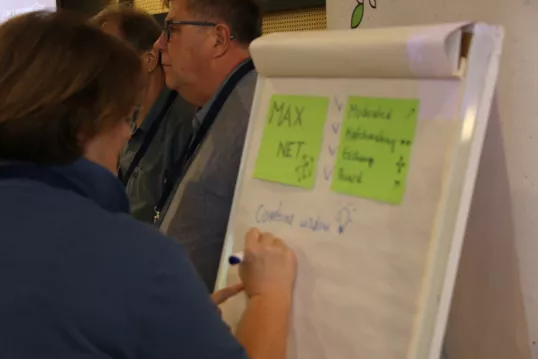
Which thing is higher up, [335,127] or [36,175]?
[335,127]

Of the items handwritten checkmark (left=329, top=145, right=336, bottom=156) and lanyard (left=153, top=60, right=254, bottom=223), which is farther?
lanyard (left=153, top=60, right=254, bottom=223)

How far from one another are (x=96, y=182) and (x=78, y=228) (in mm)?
96

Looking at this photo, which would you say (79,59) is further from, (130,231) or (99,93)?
(130,231)

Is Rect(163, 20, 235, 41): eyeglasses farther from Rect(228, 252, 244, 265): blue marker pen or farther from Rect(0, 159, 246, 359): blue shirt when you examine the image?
Rect(0, 159, 246, 359): blue shirt

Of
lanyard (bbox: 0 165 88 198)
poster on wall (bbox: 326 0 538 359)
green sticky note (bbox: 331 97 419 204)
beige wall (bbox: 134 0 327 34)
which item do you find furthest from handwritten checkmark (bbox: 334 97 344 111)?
beige wall (bbox: 134 0 327 34)

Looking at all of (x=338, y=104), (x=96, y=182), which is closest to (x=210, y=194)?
(x=338, y=104)

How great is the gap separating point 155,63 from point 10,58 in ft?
3.76

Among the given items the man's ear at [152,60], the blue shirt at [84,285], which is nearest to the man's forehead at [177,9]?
the man's ear at [152,60]

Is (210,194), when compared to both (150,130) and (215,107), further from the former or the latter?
(150,130)

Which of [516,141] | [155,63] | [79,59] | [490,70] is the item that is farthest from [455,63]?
[155,63]

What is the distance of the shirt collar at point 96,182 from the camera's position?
851mm

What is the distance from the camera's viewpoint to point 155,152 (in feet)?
6.19

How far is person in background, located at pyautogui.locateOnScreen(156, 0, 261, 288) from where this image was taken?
142 cm

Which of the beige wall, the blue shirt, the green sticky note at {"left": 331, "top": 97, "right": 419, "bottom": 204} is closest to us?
the blue shirt
